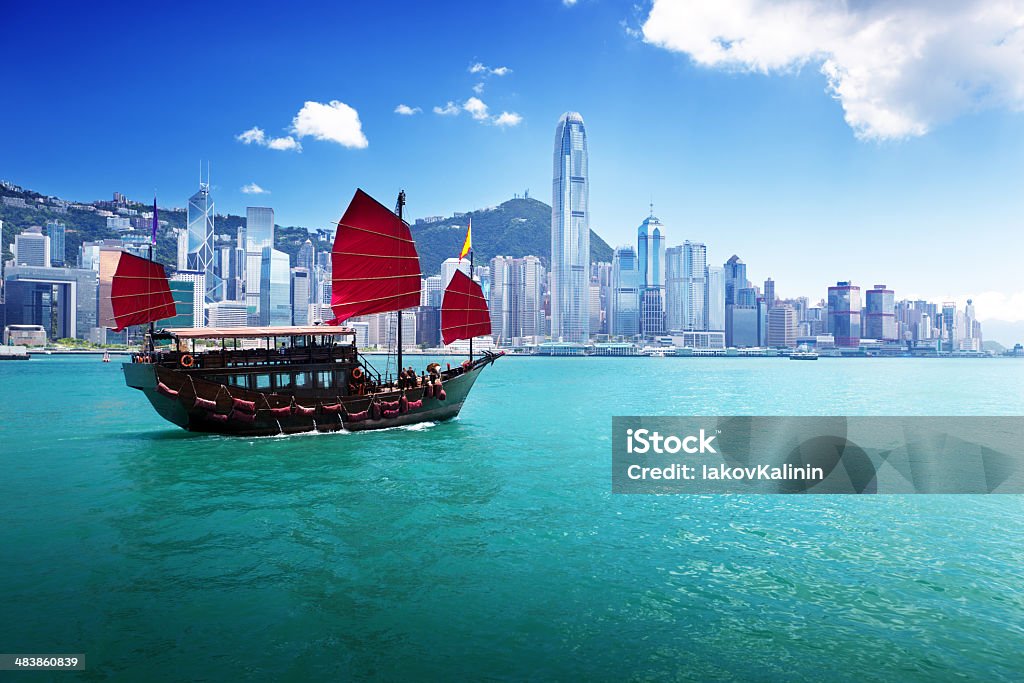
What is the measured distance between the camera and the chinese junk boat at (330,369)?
72.8 feet

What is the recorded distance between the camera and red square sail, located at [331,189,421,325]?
1056 inches

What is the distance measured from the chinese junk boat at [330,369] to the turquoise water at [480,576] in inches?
138

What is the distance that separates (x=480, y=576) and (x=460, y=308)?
71.1ft

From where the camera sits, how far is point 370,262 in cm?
2781

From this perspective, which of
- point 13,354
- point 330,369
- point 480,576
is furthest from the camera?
point 13,354

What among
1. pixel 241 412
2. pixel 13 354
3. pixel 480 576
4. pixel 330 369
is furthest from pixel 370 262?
pixel 13 354

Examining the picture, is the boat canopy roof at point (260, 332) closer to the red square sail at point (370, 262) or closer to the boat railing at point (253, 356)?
the boat railing at point (253, 356)

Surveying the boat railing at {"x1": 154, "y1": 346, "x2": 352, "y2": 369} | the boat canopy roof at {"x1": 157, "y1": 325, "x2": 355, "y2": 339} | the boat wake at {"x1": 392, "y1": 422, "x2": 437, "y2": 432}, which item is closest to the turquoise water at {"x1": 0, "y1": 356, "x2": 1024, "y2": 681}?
the boat railing at {"x1": 154, "y1": 346, "x2": 352, "y2": 369}

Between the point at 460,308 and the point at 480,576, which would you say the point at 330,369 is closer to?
the point at 460,308

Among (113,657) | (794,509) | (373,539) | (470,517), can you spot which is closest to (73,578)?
(113,657)

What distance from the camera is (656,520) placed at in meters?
13.1

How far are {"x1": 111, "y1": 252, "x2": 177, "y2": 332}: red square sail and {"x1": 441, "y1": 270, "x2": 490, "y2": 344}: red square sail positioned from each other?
1528 cm

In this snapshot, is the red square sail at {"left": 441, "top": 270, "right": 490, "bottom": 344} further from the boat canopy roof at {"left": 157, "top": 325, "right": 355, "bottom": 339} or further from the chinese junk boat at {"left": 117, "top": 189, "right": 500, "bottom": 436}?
the boat canopy roof at {"left": 157, "top": 325, "right": 355, "bottom": 339}

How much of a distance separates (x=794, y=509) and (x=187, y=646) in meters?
12.4
